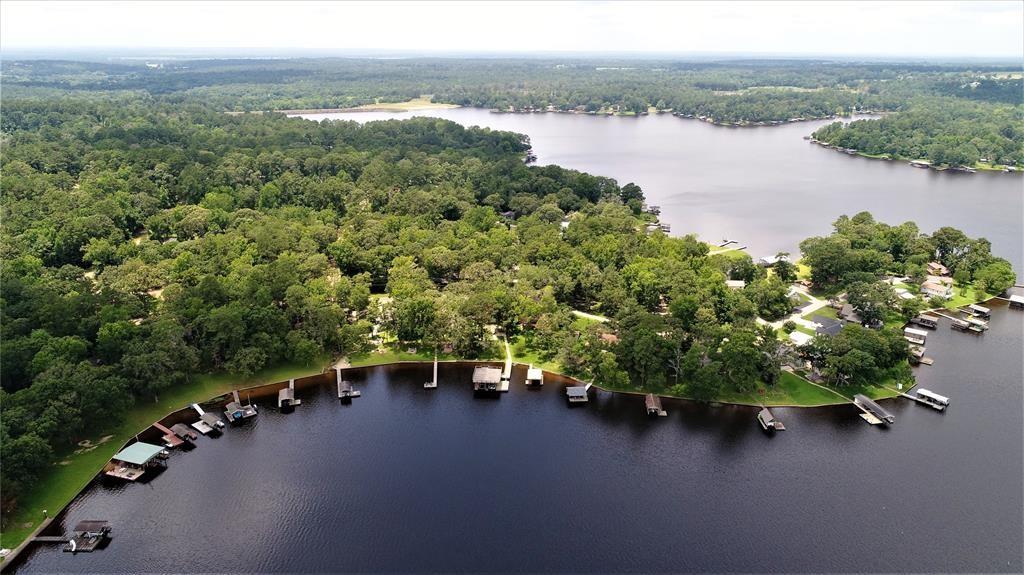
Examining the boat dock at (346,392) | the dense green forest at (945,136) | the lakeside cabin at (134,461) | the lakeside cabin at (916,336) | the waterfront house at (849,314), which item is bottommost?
the lakeside cabin at (134,461)

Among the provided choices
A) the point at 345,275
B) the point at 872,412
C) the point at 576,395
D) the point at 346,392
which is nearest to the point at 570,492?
the point at 576,395

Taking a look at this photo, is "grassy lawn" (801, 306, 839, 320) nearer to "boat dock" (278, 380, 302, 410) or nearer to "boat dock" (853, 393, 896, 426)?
"boat dock" (853, 393, 896, 426)

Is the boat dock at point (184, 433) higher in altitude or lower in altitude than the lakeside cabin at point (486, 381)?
lower

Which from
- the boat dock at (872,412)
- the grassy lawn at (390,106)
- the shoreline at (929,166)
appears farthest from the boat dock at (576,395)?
the grassy lawn at (390,106)

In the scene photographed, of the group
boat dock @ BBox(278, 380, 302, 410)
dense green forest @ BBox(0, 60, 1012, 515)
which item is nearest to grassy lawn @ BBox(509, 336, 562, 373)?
dense green forest @ BBox(0, 60, 1012, 515)

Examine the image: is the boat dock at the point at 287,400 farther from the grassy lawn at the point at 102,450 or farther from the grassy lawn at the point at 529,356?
the grassy lawn at the point at 529,356

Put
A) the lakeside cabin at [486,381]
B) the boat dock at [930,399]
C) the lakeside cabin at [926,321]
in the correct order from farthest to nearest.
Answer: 1. the lakeside cabin at [926,321]
2. the lakeside cabin at [486,381]
3. the boat dock at [930,399]
